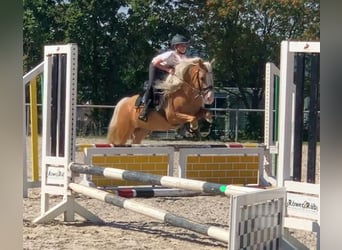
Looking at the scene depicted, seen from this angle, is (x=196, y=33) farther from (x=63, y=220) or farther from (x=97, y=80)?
(x=63, y=220)

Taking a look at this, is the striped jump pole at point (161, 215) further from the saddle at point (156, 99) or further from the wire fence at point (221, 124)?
the wire fence at point (221, 124)

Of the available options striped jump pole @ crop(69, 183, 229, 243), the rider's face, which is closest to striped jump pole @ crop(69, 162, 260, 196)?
striped jump pole @ crop(69, 183, 229, 243)

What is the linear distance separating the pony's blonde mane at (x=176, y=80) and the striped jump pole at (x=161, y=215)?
298 cm

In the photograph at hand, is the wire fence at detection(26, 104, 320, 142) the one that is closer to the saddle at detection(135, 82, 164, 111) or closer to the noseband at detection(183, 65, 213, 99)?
the saddle at detection(135, 82, 164, 111)

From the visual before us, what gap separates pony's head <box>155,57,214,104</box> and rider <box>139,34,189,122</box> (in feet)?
0.24

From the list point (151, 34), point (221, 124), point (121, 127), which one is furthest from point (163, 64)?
point (151, 34)

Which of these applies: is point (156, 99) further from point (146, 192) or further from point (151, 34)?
point (151, 34)

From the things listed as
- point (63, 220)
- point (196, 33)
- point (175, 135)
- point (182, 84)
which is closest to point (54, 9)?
point (196, 33)

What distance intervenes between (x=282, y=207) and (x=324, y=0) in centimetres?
124

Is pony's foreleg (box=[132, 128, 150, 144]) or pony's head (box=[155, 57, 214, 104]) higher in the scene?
pony's head (box=[155, 57, 214, 104])

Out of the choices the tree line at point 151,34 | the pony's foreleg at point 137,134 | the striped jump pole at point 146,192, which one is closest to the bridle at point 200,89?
the pony's foreleg at point 137,134

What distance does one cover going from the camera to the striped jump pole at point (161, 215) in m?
2.45

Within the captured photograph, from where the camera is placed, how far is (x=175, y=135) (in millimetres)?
13414

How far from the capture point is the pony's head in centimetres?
653
